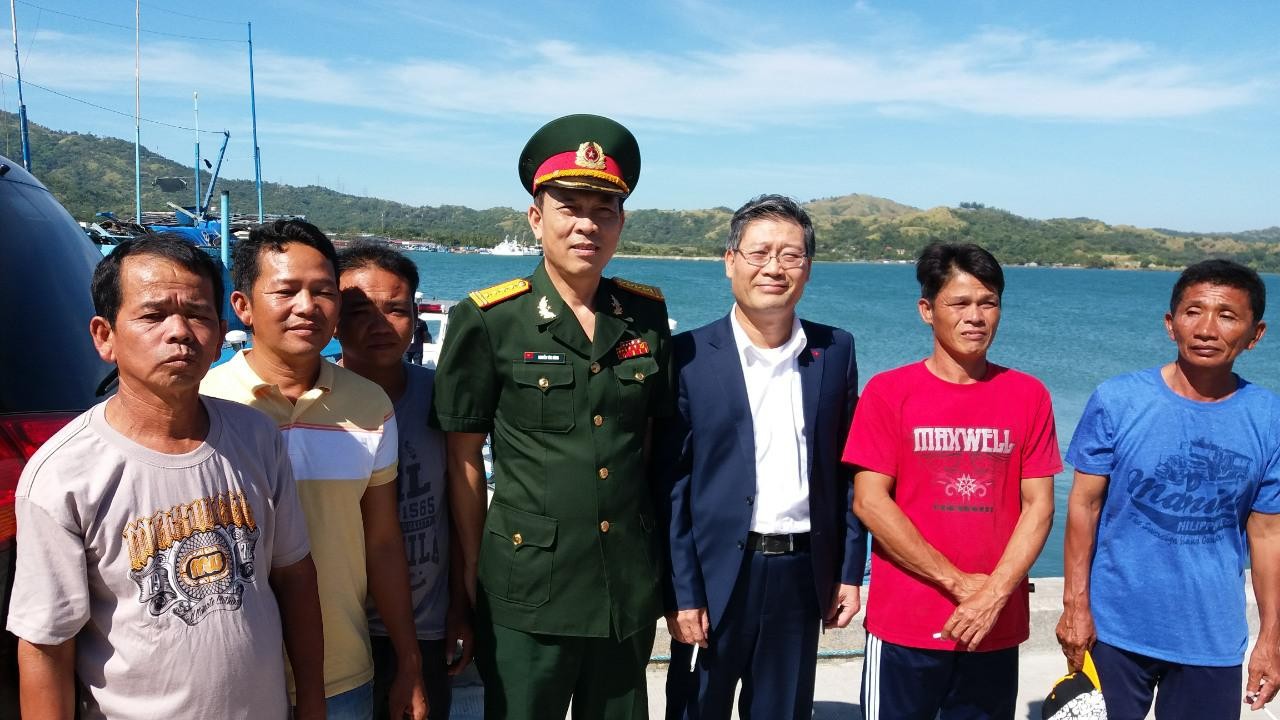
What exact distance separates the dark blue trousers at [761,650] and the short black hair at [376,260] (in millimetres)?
1243

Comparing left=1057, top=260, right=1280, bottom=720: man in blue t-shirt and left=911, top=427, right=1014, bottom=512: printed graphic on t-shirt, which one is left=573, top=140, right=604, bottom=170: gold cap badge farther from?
left=1057, top=260, right=1280, bottom=720: man in blue t-shirt

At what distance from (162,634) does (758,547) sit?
1480mm

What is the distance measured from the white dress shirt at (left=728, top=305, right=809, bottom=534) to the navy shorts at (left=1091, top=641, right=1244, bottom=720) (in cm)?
97

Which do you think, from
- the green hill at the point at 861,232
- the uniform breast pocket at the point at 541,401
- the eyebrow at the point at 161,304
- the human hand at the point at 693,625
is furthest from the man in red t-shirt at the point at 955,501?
the green hill at the point at 861,232

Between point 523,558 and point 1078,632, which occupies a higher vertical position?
point 523,558

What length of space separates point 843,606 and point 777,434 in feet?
1.80

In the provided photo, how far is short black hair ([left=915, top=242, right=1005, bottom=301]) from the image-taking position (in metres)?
2.40

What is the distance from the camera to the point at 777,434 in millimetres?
2426

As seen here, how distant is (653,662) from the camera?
3.49 meters

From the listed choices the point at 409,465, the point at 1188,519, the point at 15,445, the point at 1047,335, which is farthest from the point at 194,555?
the point at 1047,335

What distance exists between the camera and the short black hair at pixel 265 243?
1963 millimetres

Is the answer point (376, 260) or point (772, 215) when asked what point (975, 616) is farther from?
point (376, 260)

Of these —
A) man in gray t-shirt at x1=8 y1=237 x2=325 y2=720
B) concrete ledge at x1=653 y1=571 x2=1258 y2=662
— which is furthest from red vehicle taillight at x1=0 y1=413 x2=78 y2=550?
concrete ledge at x1=653 y1=571 x2=1258 y2=662

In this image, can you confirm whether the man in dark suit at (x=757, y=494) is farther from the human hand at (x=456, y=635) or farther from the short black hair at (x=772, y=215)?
the human hand at (x=456, y=635)
